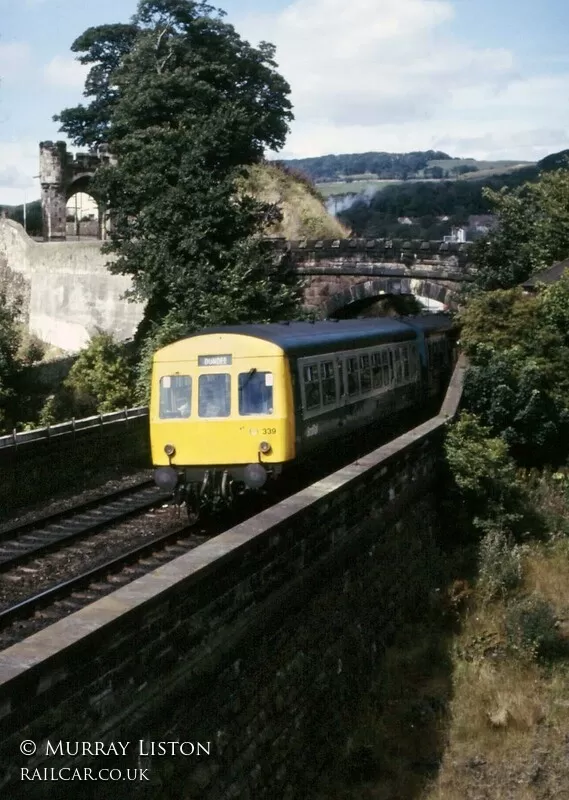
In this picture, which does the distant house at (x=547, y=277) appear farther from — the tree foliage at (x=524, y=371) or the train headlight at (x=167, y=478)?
the train headlight at (x=167, y=478)

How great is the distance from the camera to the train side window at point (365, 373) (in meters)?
16.1

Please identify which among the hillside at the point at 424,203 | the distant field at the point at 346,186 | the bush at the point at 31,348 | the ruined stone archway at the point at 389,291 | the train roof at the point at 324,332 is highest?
the distant field at the point at 346,186

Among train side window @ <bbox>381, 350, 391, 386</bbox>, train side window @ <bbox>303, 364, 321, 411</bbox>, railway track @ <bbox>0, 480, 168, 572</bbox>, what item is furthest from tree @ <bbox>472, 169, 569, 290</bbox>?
railway track @ <bbox>0, 480, 168, 572</bbox>

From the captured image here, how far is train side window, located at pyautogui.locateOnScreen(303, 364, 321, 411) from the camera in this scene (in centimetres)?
1368

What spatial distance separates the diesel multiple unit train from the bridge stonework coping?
1.66 m

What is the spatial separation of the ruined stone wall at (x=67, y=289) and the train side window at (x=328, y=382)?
17755 mm

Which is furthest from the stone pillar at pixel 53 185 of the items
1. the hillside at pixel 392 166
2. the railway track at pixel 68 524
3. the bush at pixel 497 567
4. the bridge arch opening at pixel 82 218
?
the hillside at pixel 392 166

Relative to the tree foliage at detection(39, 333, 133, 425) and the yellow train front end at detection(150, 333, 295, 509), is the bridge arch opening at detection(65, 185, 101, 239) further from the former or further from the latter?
the yellow train front end at detection(150, 333, 295, 509)

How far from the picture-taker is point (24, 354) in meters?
34.4

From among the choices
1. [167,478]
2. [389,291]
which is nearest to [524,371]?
[167,478]

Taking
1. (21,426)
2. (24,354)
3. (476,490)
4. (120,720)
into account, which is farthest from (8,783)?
(24,354)

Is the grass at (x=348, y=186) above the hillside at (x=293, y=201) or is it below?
above

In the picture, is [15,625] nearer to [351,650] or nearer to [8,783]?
[351,650]

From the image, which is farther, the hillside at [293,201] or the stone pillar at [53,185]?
the stone pillar at [53,185]
